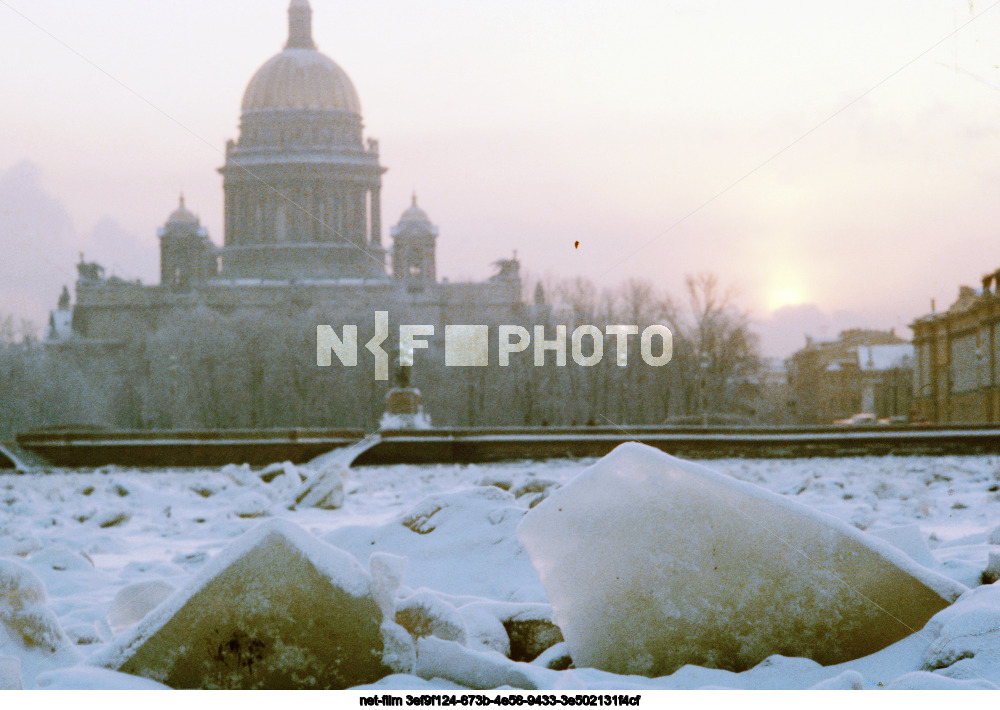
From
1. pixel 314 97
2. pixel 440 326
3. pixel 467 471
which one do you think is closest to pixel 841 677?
pixel 467 471

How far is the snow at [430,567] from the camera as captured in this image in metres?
3.65

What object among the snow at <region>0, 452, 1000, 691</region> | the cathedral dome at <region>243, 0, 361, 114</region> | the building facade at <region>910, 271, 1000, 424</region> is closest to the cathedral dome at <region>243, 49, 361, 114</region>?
the cathedral dome at <region>243, 0, 361, 114</region>

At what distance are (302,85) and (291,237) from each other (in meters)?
9.63

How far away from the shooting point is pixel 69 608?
16.3 feet

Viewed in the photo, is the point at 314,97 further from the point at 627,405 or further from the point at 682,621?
the point at 682,621

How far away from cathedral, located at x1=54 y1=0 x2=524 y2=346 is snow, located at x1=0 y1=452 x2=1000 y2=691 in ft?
166

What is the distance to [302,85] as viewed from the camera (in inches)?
2894

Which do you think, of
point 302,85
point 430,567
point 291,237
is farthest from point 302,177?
point 430,567

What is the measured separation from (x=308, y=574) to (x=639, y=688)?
1.02m

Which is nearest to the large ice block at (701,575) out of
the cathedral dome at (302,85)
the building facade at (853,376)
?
the building facade at (853,376)

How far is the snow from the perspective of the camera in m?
3.65

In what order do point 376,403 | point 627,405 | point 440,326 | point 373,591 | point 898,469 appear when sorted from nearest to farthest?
point 373,591 < point 898,469 < point 627,405 < point 376,403 < point 440,326

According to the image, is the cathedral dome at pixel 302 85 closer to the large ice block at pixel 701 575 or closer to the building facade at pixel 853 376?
the building facade at pixel 853 376

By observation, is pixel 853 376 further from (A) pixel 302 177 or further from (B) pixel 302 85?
(B) pixel 302 85
